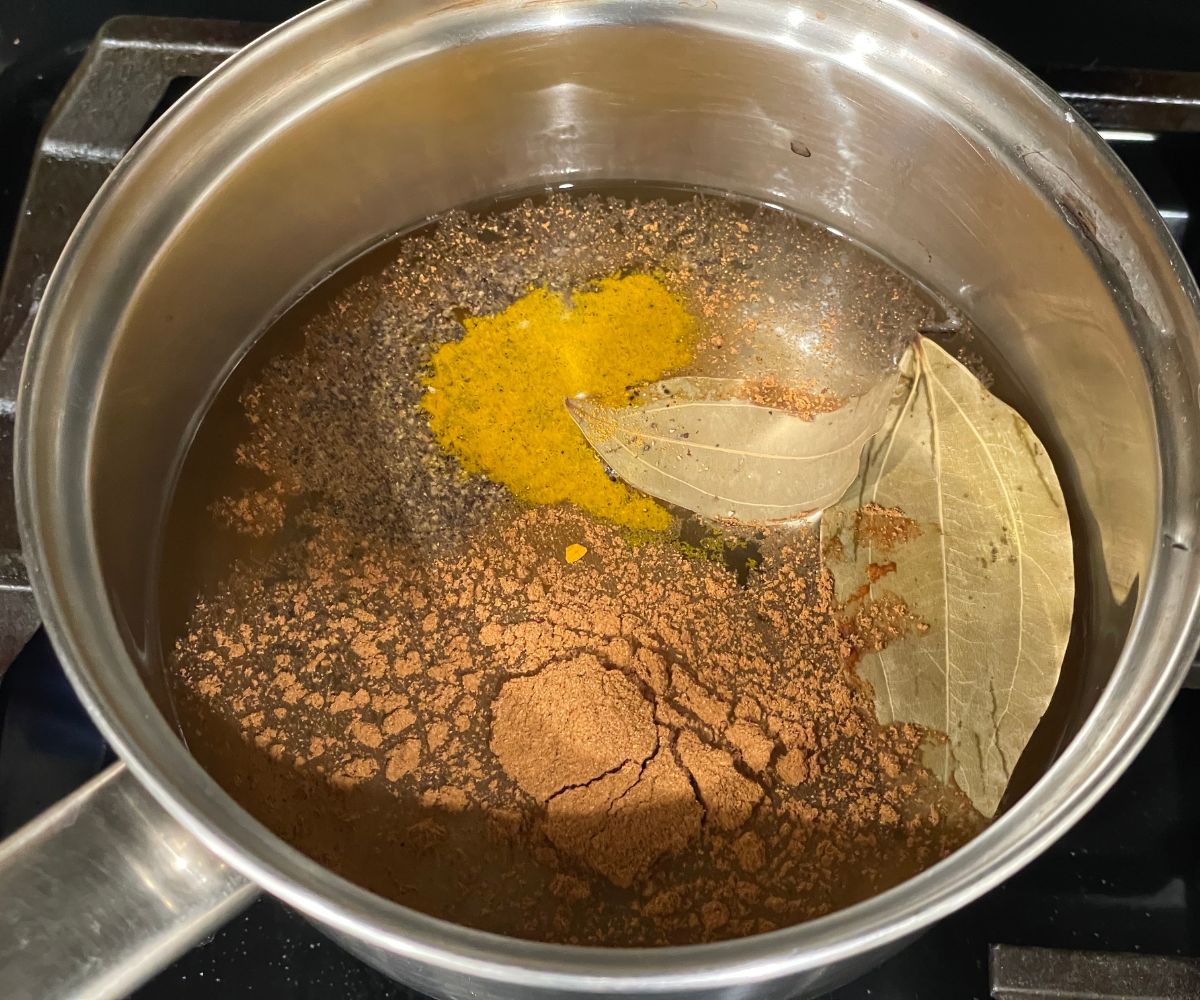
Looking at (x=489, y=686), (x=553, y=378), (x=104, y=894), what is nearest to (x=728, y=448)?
(x=553, y=378)

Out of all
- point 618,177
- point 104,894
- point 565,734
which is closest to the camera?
point 104,894

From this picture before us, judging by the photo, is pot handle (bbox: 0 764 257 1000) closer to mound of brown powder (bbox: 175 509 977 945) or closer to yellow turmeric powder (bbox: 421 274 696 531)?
mound of brown powder (bbox: 175 509 977 945)

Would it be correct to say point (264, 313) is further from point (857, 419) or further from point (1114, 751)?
point (1114, 751)

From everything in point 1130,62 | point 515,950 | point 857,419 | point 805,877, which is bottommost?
point 805,877

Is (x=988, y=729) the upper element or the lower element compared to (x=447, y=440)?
lower

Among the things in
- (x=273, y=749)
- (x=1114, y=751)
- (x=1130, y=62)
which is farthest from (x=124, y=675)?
(x=1130, y=62)

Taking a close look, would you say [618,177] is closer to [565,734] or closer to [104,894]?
[565,734]
